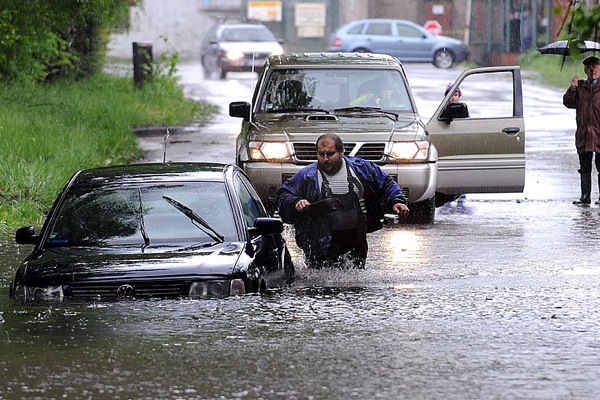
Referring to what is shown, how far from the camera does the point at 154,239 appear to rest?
9.52 meters

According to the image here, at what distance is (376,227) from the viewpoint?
1105 cm

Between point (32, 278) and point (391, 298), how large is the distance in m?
2.50

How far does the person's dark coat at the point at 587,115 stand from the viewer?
1709cm

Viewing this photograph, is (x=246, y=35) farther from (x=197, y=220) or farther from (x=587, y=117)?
(x=197, y=220)

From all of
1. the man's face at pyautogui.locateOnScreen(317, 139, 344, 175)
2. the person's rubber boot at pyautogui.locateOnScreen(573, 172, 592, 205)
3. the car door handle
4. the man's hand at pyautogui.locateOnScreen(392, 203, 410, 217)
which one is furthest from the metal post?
the man's hand at pyautogui.locateOnScreen(392, 203, 410, 217)

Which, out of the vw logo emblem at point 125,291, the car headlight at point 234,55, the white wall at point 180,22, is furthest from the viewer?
the white wall at point 180,22

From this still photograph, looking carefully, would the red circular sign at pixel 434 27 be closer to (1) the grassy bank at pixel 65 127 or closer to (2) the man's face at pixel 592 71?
(1) the grassy bank at pixel 65 127

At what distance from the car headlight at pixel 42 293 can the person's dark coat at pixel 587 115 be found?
9648 millimetres

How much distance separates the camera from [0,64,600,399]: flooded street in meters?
7.12

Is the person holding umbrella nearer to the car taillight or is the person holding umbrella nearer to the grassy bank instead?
the grassy bank

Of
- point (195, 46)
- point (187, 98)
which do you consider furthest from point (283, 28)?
point (187, 98)

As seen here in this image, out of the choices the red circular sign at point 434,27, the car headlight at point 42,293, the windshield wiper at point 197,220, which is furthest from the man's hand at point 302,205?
the red circular sign at point 434,27

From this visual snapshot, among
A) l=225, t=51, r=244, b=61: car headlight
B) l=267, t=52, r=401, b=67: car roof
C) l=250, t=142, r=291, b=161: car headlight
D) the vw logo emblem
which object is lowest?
l=225, t=51, r=244, b=61: car headlight

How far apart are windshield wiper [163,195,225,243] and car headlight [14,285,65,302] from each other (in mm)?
1130
